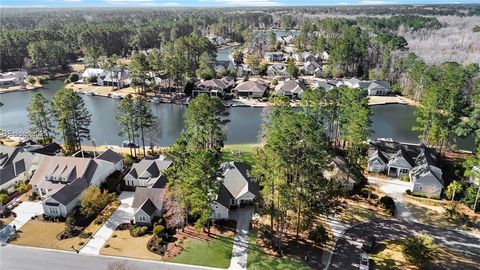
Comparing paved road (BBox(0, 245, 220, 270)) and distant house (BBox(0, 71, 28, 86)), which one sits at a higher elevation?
distant house (BBox(0, 71, 28, 86))

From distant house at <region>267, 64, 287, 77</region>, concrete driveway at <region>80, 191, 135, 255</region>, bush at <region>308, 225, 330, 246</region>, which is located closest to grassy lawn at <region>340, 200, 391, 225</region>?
bush at <region>308, 225, 330, 246</region>

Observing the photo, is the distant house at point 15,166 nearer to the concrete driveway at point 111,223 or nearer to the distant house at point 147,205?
the concrete driveway at point 111,223

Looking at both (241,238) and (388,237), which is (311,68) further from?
(241,238)

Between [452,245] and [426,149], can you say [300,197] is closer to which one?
[452,245]

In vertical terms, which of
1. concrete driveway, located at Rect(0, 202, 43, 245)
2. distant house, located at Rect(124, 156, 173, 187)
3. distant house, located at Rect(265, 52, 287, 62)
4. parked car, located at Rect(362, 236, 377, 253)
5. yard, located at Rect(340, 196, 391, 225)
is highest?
distant house, located at Rect(265, 52, 287, 62)

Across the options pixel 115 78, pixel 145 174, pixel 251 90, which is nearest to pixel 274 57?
pixel 251 90

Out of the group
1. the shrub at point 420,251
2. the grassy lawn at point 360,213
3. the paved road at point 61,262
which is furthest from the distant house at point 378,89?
the paved road at point 61,262

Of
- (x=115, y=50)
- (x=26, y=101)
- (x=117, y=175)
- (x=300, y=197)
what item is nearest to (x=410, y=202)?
(x=300, y=197)

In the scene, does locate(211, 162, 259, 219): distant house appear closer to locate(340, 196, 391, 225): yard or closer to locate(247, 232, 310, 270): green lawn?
locate(247, 232, 310, 270): green lawn
